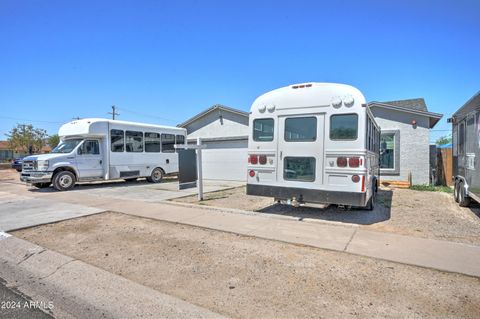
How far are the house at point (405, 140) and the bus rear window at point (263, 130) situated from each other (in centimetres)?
814

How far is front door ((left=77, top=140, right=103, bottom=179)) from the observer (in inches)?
554

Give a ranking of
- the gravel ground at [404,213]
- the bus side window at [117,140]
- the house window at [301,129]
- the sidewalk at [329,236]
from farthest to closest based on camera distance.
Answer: the bus side window at [117,140], the house window at [301,129], the gravel ground at [404,213], the sidewalk at [329,236]

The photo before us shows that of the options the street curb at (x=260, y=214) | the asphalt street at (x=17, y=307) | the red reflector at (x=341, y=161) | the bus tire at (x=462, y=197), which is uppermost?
the red reflector at (x=341, y=161)

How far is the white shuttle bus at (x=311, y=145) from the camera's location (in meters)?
6.49

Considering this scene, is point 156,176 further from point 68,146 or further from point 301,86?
point 301,86

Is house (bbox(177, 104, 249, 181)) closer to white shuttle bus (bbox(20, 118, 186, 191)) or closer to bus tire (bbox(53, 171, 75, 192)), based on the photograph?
white shuttle bus (bbox(20, 118, 186, 191))

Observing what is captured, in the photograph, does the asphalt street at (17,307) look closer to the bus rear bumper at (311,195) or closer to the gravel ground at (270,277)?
the gravel ground at (270,277)

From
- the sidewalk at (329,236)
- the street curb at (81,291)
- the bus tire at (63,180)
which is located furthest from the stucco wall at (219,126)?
the street curb at (81,291)

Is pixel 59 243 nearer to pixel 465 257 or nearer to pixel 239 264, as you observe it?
pixel 239 264

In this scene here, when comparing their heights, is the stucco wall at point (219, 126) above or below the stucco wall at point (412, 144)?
above

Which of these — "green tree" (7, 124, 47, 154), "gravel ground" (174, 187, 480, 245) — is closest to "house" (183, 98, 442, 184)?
"gravel ground" (174, 187, 480, 245)

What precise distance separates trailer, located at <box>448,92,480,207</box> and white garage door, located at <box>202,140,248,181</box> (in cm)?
997

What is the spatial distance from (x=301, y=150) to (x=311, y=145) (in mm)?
268

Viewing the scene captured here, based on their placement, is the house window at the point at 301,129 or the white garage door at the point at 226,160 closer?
the house window at the point at 301,129
